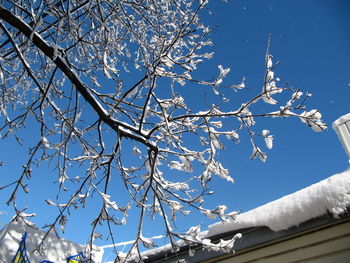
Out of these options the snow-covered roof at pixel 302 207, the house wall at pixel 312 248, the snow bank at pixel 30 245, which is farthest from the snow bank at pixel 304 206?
the snow bank at pixel 30 245

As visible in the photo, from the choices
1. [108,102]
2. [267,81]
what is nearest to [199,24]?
[108,102]

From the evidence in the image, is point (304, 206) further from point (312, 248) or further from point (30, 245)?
point (30, 245)

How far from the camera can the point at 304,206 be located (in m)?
2.37

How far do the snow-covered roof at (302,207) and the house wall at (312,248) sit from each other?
35 centimetres

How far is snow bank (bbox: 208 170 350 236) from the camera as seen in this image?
220cm

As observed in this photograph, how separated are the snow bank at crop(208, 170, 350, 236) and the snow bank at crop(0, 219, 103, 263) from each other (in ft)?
13.0

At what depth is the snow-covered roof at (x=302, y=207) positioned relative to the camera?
220cm

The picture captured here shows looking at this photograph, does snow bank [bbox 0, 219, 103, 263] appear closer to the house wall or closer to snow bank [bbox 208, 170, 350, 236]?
the house wall

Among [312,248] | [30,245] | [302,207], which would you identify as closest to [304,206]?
[302,207]

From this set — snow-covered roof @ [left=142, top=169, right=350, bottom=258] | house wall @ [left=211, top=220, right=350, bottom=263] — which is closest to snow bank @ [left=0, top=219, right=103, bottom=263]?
house wall @ [left=211, top=220, right=350, bottom=263]

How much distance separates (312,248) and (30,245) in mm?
5767

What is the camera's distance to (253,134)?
2375mm

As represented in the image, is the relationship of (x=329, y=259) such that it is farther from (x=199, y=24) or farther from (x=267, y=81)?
(x=199, y=24)

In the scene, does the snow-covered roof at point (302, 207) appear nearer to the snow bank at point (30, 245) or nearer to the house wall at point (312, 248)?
the house wall at point (312, 248)
